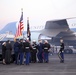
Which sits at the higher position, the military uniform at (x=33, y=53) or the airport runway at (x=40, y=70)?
the military uniform at (x=33, y=53)

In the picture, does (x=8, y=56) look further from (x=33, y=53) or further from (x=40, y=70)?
(x=40, y=70)

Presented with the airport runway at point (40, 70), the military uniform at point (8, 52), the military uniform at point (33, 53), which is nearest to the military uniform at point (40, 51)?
the military uniform at point (33, 53)

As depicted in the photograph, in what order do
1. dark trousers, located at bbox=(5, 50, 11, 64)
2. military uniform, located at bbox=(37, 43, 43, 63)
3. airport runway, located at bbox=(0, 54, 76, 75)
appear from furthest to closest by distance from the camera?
military uniform, located at bbox=(37, 43, 43, 63) → dark trousers, located at bbox=(5, 50, 11, 64) → airport runway, located at bbox=(0, 54, 76, 75)

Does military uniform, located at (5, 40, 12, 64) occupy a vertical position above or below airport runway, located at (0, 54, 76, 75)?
above

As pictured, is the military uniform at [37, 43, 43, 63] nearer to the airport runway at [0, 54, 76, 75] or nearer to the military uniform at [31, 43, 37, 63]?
the military uniform at [31, 43, 37, 63]

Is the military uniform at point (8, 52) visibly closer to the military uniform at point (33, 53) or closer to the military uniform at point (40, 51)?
the military uniform at point (33, 53)

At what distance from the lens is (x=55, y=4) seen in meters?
20.0

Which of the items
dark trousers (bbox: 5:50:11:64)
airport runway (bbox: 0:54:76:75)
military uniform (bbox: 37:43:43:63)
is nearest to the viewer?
airport runway (bbox: 0:54:76:75)

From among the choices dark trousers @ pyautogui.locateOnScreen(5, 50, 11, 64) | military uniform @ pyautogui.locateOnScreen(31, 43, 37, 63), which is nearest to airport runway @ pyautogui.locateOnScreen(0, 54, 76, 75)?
dark trousers @ pyautogui.locateOnScreen(5, 50, 11, 64)

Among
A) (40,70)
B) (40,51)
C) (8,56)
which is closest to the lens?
(40,70)

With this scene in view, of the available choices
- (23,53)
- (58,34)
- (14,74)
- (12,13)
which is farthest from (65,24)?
(14,74)

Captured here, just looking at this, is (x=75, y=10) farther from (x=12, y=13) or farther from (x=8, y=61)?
(x=8, y=61)

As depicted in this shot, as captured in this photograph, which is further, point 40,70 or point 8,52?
point 8,52

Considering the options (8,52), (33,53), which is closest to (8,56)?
(8,52)
